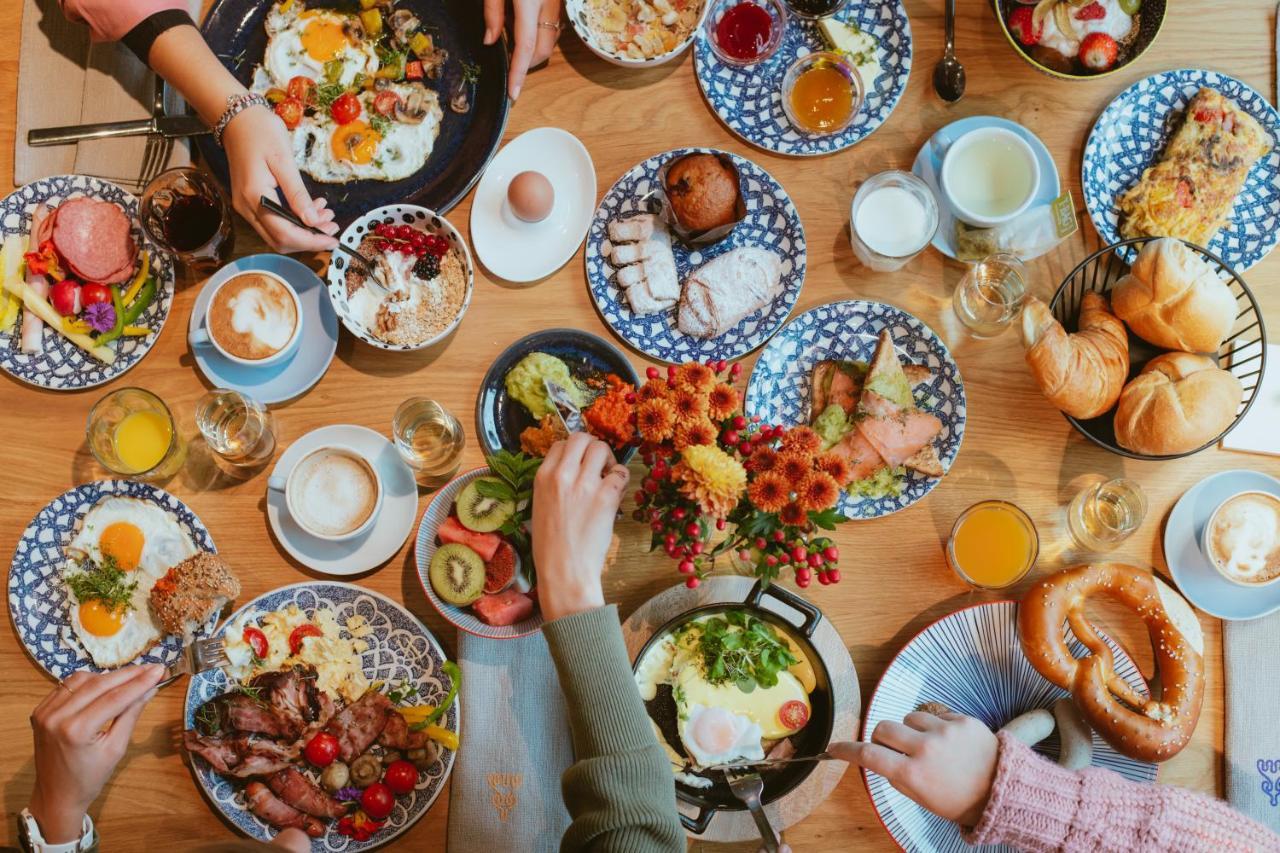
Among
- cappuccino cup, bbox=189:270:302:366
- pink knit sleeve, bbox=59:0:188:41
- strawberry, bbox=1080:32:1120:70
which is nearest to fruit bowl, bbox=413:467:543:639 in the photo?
cappuccino cup, bbox=189:270:302:366

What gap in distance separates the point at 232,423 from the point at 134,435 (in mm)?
235

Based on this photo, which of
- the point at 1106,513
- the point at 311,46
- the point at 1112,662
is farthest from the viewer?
the point at 311,46

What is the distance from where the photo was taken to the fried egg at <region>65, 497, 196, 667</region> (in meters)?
1.84

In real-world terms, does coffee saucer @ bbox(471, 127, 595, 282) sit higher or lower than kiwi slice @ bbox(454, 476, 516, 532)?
higher

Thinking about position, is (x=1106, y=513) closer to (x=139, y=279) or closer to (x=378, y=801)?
(x=378, y=801)

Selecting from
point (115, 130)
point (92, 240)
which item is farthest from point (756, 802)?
point (115, 130)

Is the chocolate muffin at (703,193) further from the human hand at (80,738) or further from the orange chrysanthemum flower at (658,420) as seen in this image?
the human hand at (80,738)

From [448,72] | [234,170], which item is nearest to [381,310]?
[234,170]

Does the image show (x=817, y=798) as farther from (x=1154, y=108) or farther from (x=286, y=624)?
(x=1154, y=108)

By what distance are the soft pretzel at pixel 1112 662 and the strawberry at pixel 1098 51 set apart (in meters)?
1.10

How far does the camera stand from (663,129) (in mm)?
1971

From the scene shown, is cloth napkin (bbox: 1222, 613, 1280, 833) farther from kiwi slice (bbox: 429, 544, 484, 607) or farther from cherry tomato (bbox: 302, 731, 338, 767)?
cherry tomato (bbox: 302, 731, 338, 767)

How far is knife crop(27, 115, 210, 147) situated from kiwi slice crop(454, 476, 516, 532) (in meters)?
1.03

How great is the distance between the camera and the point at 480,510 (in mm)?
1717
